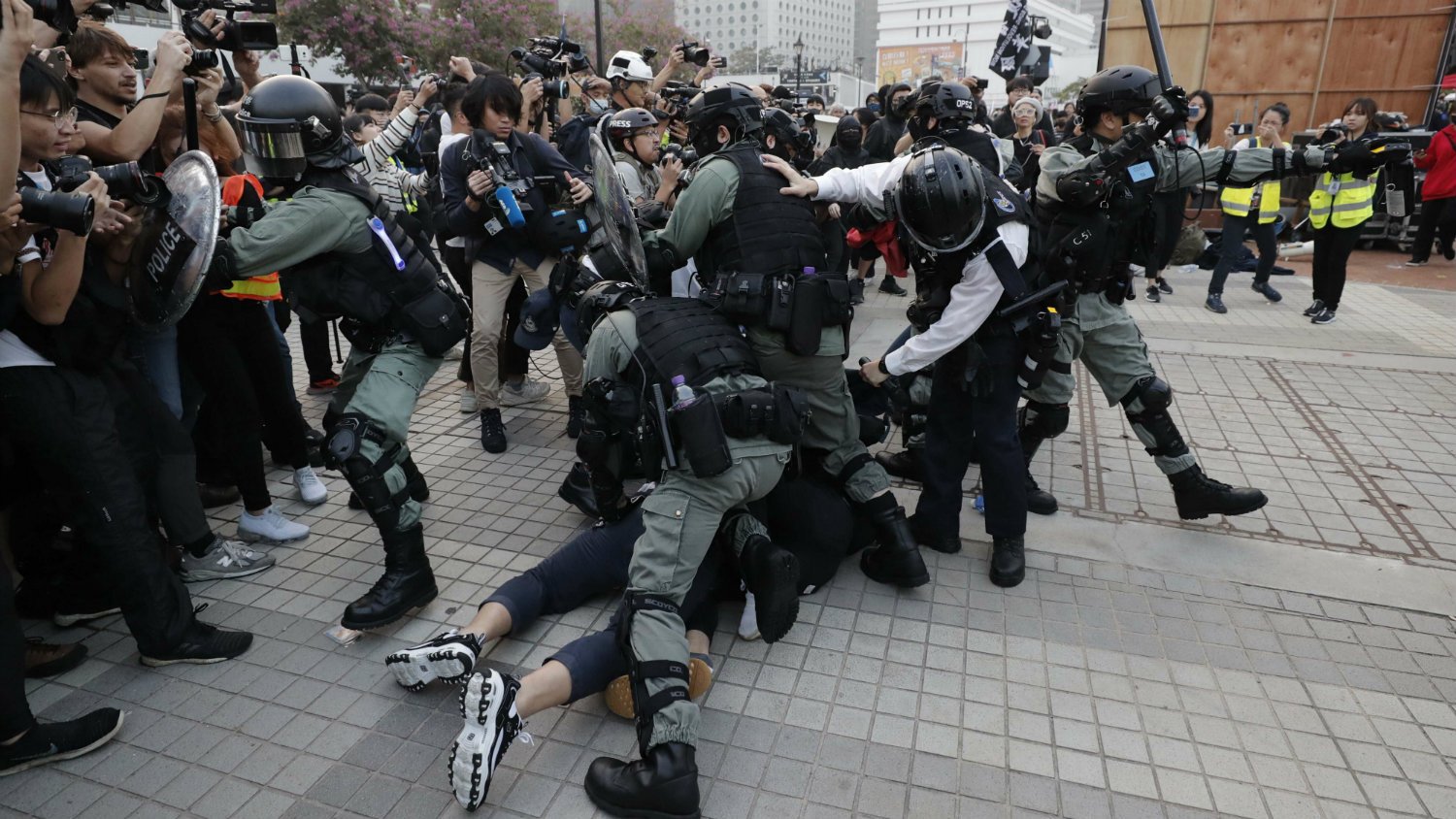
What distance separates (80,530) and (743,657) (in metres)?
2.30

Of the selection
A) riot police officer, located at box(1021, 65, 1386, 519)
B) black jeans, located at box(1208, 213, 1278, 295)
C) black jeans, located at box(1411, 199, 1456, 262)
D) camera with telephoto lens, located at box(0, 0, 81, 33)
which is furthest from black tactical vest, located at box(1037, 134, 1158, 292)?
black jeans, located at box(1411, 199, 1456, 262)

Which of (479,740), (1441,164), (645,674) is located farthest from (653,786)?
(1441,164)

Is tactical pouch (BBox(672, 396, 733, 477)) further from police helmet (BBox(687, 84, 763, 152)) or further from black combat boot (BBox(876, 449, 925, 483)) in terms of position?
black combat boot (BBox(876, 449, 925, 483))

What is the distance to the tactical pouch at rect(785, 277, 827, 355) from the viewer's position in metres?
3.24

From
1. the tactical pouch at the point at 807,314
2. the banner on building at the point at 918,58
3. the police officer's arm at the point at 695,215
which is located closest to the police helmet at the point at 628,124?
the police officer's arm at the point at 695,215

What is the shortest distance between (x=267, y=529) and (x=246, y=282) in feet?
3.80

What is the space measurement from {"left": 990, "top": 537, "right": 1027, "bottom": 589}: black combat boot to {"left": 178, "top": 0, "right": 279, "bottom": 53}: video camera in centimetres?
425

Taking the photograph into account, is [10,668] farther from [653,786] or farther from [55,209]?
[653,786]

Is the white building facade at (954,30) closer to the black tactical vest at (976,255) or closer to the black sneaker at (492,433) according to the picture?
the black sneaker at (492,433)

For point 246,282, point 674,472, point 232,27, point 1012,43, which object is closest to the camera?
point 674,472

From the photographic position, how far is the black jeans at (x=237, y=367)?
381 centimetres

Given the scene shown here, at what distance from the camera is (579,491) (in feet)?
13.3

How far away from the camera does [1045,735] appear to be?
8.67 feet

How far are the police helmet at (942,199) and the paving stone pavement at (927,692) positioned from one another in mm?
1465
